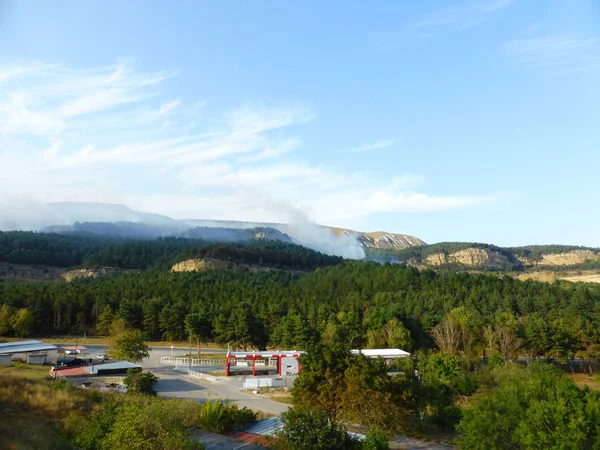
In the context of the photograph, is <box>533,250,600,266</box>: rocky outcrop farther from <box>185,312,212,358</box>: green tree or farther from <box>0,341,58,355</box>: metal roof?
<box>0,341,58,355</box>: metal roof

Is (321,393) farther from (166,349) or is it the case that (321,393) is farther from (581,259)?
(581,259)

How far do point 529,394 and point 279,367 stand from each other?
23.9 m

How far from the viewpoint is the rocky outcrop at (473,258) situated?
183375mm

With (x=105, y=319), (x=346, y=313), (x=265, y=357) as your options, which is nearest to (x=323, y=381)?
(x=265, y=357)

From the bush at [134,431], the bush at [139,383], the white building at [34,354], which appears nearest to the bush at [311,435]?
the bush at [134,431]

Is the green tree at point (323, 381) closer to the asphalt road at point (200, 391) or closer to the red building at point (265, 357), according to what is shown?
the asphalt road at point (200, 391)

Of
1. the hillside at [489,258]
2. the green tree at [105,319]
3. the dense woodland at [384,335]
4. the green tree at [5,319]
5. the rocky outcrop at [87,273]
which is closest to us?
the dense woodland at [384,335]

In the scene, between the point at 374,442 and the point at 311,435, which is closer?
the point at 311,435

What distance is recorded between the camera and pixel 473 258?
187625 millimetres

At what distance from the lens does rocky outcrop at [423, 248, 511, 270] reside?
183 meters

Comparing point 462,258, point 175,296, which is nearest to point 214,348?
point 175,296

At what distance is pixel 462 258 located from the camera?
188 m

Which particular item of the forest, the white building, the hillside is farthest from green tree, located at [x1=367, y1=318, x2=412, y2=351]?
the hillside

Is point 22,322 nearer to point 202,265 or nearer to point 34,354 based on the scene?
point 34,354
